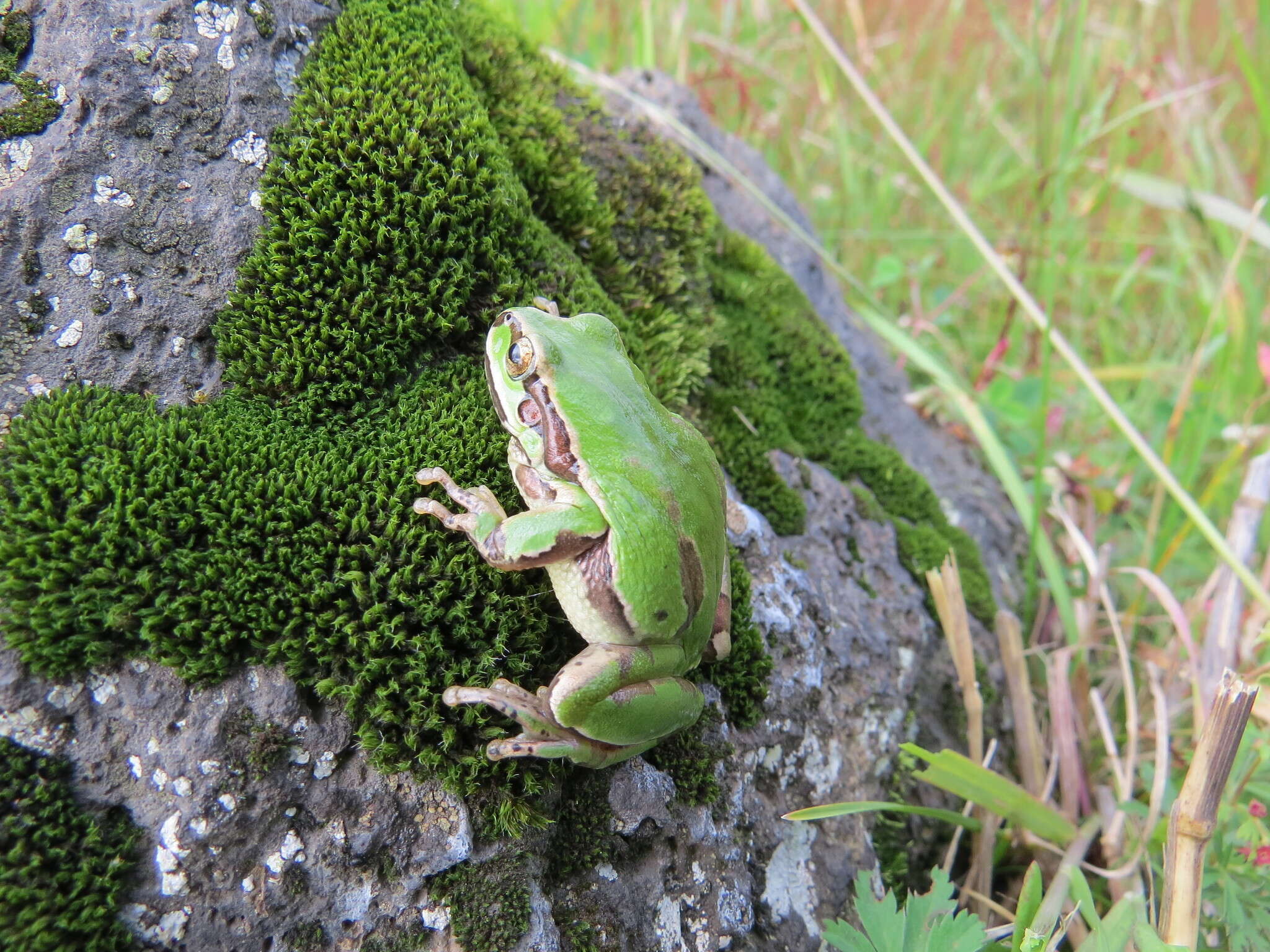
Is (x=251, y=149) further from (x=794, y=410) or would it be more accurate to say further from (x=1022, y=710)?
(x=1022, y=710)

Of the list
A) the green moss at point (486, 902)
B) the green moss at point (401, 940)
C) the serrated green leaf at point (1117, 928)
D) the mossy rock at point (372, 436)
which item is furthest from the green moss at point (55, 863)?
the serrated green leaf at point (1117, 928)

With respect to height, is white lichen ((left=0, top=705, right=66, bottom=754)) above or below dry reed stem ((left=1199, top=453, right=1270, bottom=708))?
below

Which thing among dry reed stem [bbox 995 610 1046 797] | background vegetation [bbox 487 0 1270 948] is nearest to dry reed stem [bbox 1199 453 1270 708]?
background vegetation [bbox 487 0 1270 948]

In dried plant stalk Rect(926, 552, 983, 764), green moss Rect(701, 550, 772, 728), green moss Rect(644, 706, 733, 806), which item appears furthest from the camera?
dried plant stalk Rect(926, 552, 983, 764)

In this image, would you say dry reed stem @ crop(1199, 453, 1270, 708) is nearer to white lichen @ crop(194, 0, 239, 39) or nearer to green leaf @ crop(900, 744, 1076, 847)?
green leaf @ crop(900, 744, 1076, 847)

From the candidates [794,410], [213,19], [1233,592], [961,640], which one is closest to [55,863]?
[213,19]

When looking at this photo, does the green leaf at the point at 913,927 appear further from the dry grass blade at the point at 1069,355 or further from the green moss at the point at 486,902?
the dry grass blade at the point at 1069,355

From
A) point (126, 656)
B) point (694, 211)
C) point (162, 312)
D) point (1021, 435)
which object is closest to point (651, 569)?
point (126, 656)
